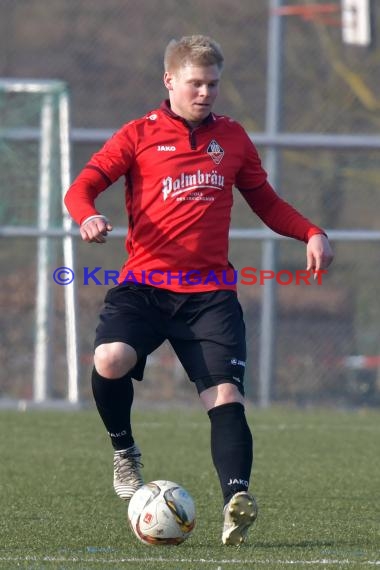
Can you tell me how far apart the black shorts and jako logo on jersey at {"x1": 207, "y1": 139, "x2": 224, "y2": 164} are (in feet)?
1.61

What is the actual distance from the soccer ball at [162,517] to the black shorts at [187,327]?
0.47m

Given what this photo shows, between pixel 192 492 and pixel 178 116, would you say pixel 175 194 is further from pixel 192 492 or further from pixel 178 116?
pixel 192 492

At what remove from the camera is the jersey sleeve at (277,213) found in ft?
17.0

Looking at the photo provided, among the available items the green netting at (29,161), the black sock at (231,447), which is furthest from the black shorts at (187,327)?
the green netting at (29,161)

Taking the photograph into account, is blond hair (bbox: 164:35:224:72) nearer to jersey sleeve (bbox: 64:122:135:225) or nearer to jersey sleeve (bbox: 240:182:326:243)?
jersey sleeve (bbox: 64:122:135:225)

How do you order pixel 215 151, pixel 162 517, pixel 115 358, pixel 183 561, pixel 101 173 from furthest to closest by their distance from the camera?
1. pixel 215 151
2. pixel 101 173
3. pixel 115 358
4. pixel 162 517
5. pixel 183 561

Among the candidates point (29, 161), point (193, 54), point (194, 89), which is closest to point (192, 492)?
point (194, 89)

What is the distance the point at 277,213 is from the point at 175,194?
1.45ft

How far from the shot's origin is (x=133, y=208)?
203 inches

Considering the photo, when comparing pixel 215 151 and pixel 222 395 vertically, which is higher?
pixel 215 151

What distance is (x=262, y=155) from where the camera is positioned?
12875 mm

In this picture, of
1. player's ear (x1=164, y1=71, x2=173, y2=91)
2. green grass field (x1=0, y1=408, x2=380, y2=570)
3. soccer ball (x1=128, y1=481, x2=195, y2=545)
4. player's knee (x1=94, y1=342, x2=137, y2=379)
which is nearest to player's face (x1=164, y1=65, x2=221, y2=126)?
player's ear (x1=164, y1=71, x2=173, y2=91)

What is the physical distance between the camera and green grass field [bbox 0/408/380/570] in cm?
439

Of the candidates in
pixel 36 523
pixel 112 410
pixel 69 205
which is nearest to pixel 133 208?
pixel 69 205
